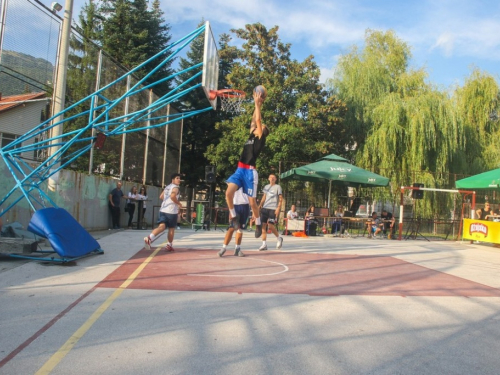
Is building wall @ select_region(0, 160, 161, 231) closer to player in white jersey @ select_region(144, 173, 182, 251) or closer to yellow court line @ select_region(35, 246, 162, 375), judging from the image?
player in white jersey @ select_region(144, 173, 182, 251)

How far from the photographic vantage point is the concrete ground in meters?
3.64

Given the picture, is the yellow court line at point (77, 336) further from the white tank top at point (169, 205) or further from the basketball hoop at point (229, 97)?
the basketball hoop at point (229, 97)

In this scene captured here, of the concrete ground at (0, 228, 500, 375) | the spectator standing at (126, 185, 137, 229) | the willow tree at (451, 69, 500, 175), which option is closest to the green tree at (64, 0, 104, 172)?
the spectator standing at (126, 185, 137, 229)

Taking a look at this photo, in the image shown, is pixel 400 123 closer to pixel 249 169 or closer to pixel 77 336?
pixel 249 169

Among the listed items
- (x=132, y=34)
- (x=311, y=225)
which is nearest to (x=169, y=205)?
(x=311, y=225)

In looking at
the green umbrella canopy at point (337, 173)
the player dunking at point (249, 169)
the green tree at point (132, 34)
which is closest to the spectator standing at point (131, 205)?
the green umbrella canopy at point (337, 173)

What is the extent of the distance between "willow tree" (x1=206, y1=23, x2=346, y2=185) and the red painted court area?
1792 centimetres

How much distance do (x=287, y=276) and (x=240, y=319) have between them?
277 centimetres

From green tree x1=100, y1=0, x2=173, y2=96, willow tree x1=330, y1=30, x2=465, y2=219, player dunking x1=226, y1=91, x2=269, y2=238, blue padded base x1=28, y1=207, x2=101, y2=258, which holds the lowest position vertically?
blue padded base x1=28, y1=207, x2=101, y2=258

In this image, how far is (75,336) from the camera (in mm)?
4078

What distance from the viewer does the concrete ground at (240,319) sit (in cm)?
364

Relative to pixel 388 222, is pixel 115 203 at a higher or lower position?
higher

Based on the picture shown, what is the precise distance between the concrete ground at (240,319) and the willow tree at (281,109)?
63.4 ft

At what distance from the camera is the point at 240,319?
4.80 metres
